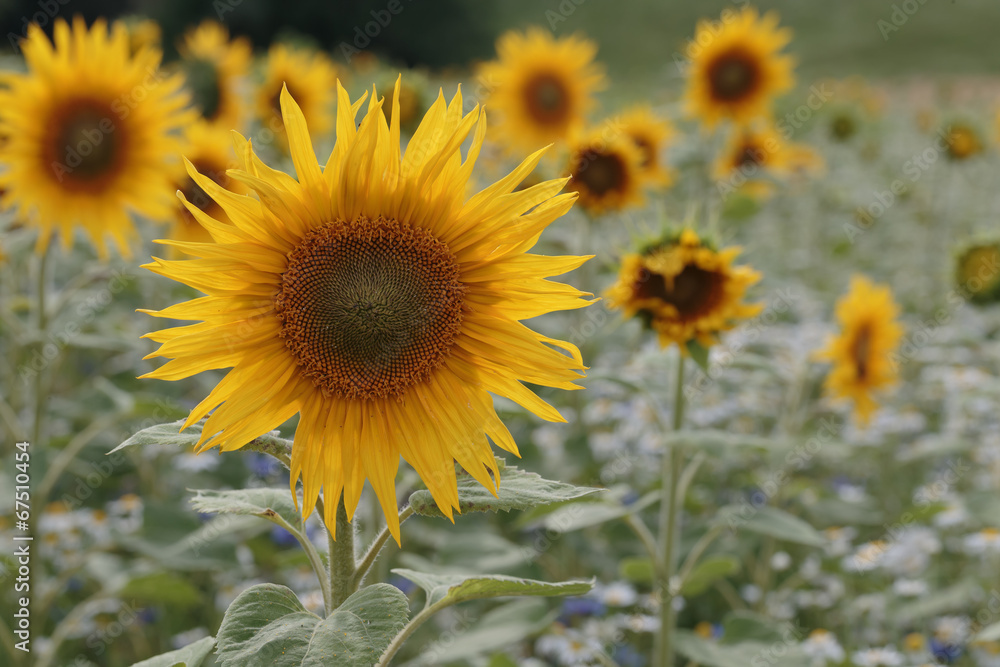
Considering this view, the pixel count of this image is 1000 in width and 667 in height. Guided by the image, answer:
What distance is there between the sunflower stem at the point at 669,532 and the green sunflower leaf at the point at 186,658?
1.26 m

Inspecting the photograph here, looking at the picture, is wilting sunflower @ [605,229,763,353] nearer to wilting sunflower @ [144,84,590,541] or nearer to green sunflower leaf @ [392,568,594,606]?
wilting sunflower @ [144,84,590,541]

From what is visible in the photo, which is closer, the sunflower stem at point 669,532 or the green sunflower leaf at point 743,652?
the green sunflower leaf at point 743,652

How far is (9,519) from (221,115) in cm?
213

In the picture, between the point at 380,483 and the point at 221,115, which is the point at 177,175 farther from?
the point at 380,483

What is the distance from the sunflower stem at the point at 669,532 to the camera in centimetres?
221

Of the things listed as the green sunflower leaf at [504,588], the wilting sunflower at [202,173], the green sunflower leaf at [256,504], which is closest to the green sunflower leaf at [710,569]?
the green sunflower leaf at [504,588]

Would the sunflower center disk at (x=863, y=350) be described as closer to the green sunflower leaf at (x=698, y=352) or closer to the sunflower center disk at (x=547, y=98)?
the green sunflower leaf at (x=698, y=352)

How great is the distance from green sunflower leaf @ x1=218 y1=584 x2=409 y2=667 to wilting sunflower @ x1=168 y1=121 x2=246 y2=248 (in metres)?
2.34

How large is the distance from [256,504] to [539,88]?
12.2 ft

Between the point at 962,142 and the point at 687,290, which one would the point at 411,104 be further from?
the point at 962,142

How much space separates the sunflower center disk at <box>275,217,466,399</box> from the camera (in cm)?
130

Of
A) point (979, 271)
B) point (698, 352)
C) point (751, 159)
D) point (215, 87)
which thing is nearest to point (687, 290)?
point (698, 352)

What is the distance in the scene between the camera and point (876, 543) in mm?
3221

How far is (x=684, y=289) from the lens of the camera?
7.28 feet
